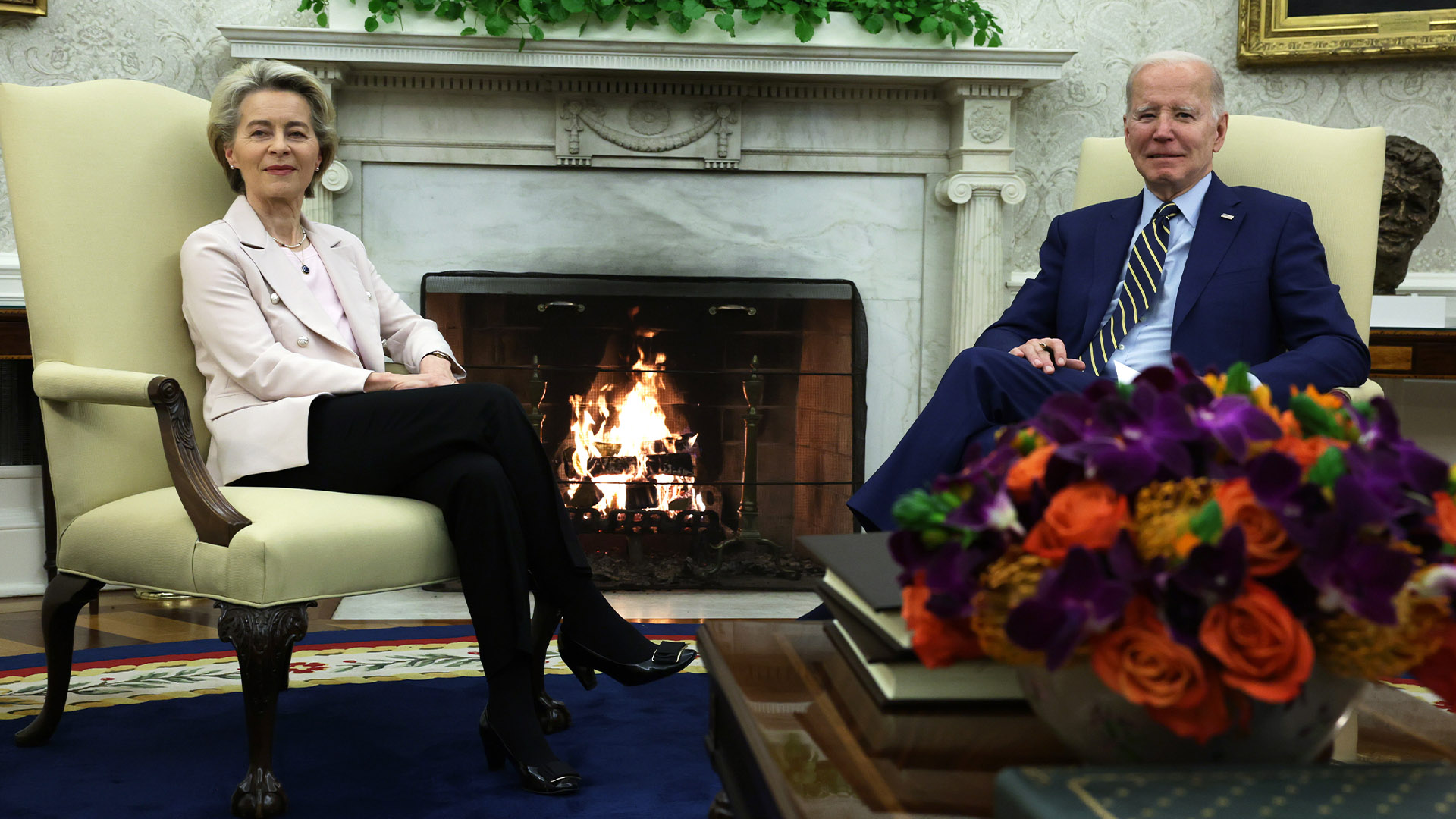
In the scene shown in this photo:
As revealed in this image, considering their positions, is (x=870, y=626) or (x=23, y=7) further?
(x=23, y=7)

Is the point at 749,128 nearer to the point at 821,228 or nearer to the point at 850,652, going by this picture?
the point at 821,228

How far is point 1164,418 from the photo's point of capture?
65cm

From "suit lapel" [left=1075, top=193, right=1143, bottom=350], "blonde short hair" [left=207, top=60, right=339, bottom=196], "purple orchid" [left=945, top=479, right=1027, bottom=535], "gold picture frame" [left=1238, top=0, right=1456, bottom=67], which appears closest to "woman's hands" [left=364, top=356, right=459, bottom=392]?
"blonde short hair" [left=207, top=60, right=339, bottom=196]

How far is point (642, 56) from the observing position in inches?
118

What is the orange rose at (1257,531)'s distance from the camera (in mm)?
593

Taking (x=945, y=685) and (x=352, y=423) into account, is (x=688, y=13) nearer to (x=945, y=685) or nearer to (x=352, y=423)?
(x=352, y=423)

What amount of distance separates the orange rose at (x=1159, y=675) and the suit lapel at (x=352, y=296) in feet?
5.53

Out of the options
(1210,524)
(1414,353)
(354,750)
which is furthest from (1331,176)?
(354,750)

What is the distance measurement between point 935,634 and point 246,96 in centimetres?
175

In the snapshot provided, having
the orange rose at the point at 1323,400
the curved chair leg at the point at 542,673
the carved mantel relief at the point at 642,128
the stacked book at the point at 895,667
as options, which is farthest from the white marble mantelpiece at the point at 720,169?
the orange rose at the point at 1323,400

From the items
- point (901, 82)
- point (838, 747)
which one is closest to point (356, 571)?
point (838, 747)

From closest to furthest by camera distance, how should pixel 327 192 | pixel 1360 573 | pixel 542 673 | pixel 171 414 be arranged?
pixel 1360 573 < pixel 171 414 < pixel 542 673 < pixel 327 192

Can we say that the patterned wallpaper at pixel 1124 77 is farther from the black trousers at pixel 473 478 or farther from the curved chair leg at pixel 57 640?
the curved chair leg at pixel 57 640

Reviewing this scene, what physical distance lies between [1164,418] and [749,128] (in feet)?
8.94
